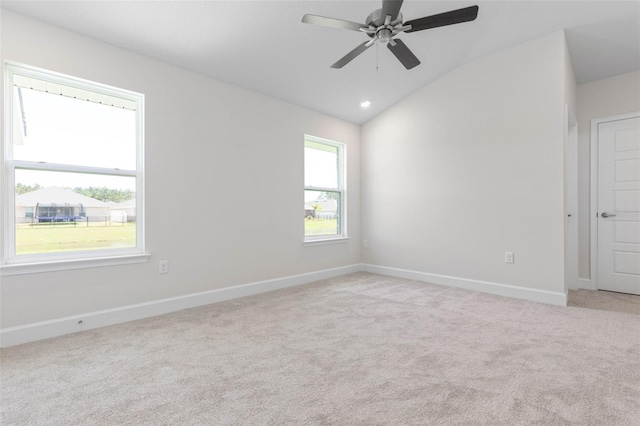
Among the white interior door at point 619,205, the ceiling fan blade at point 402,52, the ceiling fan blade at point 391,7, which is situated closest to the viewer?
the ceiling fan blade at point 391,7

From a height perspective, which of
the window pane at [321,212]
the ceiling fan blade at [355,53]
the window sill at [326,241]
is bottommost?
the window sill at [326,241]

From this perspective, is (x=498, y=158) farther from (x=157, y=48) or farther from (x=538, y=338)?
(x=157, y=48)

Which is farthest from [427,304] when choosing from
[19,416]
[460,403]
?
[19,416]

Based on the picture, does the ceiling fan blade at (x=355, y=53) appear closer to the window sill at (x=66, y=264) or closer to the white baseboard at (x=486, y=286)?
the window sill at (x=66, y=264)

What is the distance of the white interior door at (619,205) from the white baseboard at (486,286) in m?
1.28

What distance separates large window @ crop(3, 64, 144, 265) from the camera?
2451 millimetres

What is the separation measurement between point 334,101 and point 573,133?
3.10m

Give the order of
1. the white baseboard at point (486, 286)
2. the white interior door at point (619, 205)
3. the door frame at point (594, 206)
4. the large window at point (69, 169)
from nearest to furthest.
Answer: the large window at point (69, 169), the white baseboard at point (486, 286), the white interior door at point (619, 205), the door frame at point (594, 206)

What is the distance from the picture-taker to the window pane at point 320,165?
468 cm

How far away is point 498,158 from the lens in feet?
12.4

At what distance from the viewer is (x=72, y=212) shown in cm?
271

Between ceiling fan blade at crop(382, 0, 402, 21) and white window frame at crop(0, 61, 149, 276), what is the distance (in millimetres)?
2262

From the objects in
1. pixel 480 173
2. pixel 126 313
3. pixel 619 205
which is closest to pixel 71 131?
pixel 126 313

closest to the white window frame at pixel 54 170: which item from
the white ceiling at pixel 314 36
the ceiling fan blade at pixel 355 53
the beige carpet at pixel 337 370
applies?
the white ceiling at pixel 314 36
